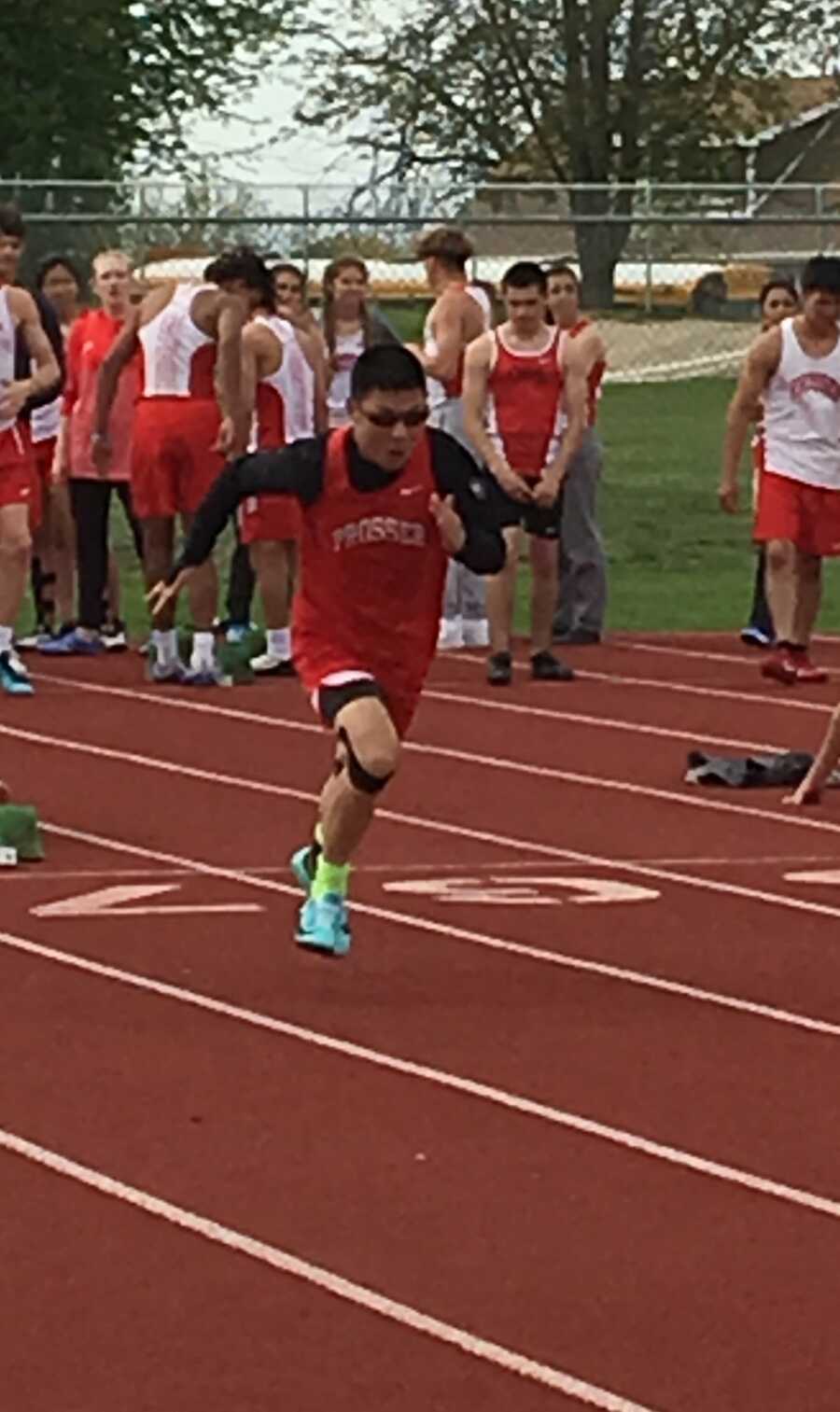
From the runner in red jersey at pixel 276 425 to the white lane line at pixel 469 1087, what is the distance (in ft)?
20.6

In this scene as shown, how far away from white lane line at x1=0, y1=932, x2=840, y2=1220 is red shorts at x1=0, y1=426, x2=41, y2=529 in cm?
488

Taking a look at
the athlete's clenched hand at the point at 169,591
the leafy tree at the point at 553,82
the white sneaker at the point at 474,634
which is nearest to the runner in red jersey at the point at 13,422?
the white sneaker at the point at 474,634

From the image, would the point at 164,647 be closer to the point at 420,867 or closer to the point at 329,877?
the point at 420,867

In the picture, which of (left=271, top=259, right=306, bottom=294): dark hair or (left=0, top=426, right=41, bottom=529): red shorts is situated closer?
(left=0, top=426, right=41, bottom=529): red shorts

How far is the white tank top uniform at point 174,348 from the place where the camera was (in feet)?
51.7

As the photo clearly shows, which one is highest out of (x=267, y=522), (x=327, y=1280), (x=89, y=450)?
(x=89, y=450)

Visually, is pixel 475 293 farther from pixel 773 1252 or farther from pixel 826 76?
pixel 826 76

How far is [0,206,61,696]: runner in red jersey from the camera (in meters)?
14.4

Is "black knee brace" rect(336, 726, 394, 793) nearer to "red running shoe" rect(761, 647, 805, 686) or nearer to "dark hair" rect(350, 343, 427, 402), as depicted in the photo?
"dark hair" rect(350, 343, 427, 402)

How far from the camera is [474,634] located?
1745 centimetres

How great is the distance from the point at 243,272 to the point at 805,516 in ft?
8.53

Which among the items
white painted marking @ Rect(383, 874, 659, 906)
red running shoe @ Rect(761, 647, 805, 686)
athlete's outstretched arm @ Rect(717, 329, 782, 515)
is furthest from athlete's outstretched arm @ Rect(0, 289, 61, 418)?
white painted marking @ Rect(383, 874, 659, 906)

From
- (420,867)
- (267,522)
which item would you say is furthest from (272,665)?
(420,867)

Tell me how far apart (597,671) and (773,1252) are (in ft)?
32.9
